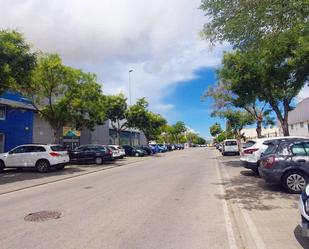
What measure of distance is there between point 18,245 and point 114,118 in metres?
35.8

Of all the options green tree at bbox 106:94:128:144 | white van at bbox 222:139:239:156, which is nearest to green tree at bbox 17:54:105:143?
green tree at bbox 106:94:128:144

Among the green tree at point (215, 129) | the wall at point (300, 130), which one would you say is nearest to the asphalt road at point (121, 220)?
the wall at point (300, 130)

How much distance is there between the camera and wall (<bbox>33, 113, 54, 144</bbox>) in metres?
31.2

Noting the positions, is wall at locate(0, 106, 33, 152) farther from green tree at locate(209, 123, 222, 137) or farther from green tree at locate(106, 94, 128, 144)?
green tree at locate(209, 123, 222, 137)

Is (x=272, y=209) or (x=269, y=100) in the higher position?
(x=269, y=100)

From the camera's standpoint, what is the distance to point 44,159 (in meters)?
19.7

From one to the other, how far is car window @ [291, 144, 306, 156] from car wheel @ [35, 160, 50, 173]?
45.6ft

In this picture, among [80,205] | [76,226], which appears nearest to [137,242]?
[76,226]

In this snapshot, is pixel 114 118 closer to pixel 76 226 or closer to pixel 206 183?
pixel 206 183

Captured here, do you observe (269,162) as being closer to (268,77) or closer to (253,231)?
(253,231)

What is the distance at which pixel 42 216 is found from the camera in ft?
25.1

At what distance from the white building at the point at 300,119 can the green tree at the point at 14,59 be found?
28.2 m

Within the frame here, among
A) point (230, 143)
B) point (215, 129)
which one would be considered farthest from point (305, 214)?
point (215, 129)

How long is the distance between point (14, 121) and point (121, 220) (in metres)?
24.3
